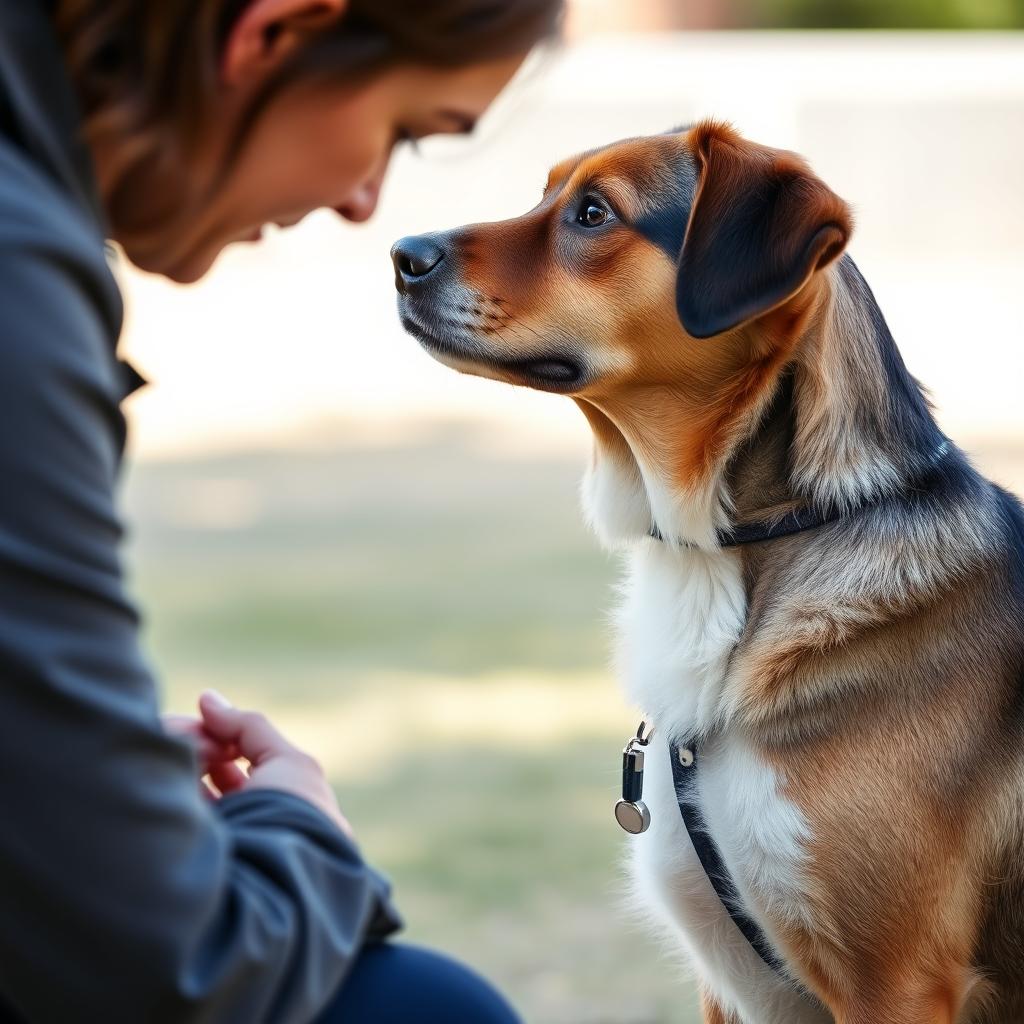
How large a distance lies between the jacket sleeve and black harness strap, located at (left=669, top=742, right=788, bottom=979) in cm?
127

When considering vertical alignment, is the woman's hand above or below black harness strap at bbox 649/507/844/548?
above

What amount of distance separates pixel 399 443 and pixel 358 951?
372 inches

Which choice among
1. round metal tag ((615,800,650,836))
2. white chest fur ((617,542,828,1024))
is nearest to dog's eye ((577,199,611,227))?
white chest fur ((617,542,828,1024))

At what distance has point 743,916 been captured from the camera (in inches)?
94.8

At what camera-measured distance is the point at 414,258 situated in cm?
270

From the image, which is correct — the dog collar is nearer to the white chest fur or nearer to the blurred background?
the white chest fur

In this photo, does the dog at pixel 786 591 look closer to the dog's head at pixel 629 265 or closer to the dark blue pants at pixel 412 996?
the dog's head at pixel 629 265

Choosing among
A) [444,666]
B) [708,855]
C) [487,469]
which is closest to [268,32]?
[708,855]

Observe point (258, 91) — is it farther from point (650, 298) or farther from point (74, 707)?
point (650, 298)

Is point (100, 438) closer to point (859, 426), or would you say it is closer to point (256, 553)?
point (859, 426)

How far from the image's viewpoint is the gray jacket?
110 centimetres

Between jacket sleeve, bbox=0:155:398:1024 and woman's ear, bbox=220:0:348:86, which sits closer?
jacket sleeve, bbox=0:155:398:1024

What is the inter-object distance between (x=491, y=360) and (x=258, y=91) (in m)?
1.24

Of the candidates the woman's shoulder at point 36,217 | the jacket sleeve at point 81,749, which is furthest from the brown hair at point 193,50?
the jacket sleeve at point 81,749
